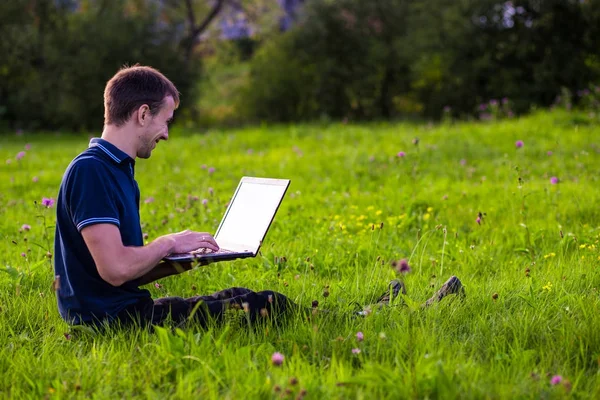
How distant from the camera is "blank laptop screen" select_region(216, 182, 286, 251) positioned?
3520 mm

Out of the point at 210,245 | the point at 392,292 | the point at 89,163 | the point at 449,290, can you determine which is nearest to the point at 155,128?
the point at 89,163

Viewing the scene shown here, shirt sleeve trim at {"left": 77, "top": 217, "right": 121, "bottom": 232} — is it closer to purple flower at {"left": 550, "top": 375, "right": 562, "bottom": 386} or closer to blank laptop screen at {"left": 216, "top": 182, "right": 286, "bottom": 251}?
blank laptop screen at {"left": 216, "top": 182, "right": 286, "bottom": 251}

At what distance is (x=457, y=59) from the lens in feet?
52.2

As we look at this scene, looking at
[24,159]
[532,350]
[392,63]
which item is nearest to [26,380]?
[532,350]

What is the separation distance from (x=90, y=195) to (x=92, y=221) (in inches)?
4.6

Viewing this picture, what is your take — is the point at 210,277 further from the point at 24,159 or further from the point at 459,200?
the point at 24,159

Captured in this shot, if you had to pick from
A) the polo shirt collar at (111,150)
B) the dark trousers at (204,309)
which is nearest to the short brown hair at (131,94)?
Answer: the polo shirt collar at (111,150)

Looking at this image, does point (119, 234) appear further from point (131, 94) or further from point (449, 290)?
point (449, 290)

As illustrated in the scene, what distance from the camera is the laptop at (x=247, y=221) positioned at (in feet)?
10.9

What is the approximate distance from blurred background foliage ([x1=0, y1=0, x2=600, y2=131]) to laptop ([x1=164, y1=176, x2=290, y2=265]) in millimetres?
11633

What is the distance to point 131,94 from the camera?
3.23 m

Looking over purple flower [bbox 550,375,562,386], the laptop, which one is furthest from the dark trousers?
purple flower [bbox 550,375,562,386]

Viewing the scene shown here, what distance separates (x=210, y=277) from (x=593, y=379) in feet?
8.43

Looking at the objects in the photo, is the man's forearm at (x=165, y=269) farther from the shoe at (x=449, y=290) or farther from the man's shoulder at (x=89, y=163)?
the shoe at (x=449, y=290)
